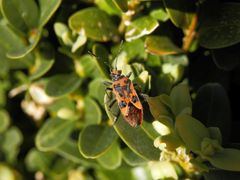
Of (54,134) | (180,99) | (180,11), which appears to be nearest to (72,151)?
(54,134)

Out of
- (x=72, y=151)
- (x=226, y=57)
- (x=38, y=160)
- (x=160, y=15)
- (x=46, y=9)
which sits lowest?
(x=38, y=160)

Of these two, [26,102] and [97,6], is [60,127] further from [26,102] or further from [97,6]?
[97,6]

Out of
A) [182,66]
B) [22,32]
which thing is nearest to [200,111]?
[182,66]

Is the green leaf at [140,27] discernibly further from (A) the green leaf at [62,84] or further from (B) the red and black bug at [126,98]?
(A) the green leaf at [62,84]

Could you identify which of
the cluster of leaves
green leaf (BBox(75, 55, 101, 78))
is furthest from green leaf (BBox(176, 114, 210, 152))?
green leaf (BBox(75, 55, 101, 78))

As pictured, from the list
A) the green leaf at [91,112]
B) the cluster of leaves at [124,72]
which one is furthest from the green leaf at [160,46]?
the green leaf at [91,112]

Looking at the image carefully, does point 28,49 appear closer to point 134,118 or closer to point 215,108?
point 134,118
